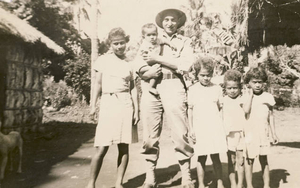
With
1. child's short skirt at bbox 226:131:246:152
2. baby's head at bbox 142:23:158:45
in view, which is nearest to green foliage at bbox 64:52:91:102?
→ baby's head at bbox 142:23:158:45

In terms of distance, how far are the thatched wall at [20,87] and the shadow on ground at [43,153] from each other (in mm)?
443

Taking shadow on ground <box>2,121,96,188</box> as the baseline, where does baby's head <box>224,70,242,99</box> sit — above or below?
above

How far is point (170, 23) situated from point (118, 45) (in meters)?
0.64

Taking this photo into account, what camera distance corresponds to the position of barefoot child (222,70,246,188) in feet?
8.41

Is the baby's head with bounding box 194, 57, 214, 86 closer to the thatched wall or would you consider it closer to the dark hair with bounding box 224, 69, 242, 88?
the dark hair with bounding box 224, 69, 242, 88

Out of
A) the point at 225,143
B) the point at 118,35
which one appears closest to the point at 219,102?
the point at 225,143

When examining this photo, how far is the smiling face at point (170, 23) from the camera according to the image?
9.39 ft

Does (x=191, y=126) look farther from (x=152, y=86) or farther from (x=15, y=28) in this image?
(x=15, y=28)

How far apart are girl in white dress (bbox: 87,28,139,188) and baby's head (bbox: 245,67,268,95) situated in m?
1.27

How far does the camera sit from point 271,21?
7215 millimetres

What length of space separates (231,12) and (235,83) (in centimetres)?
406

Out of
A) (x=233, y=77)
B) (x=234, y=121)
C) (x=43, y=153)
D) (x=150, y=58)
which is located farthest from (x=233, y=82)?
(x=43, y=153)

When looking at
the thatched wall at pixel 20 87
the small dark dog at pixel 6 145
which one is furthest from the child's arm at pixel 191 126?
the thatched wall at pixel 20 87

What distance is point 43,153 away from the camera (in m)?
4.57
